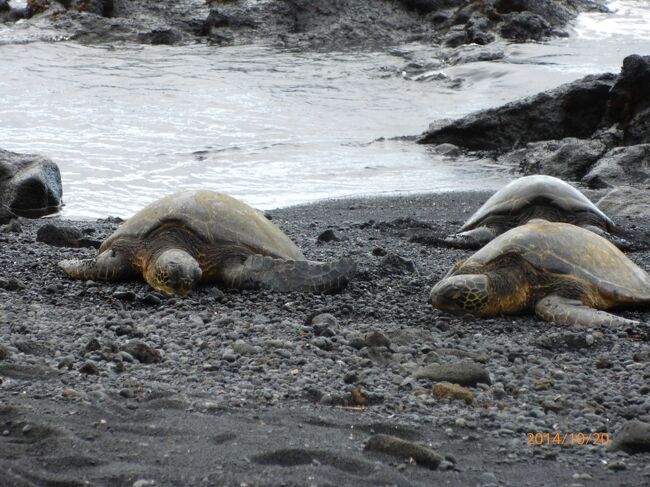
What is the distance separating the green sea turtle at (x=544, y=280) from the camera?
194 inches

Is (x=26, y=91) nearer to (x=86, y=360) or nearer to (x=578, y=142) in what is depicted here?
(x=578, y=142)

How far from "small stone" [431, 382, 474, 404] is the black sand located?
0.03 m

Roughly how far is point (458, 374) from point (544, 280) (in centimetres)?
163

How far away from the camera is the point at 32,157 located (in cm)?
989

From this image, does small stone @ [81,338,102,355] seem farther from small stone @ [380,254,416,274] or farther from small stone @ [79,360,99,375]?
small stone @ [380,254,416,274]

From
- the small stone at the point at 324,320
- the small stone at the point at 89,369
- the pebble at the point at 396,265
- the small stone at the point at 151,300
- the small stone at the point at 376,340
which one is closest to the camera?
the small stone at the point at 89,369

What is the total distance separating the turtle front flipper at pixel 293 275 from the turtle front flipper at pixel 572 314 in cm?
116

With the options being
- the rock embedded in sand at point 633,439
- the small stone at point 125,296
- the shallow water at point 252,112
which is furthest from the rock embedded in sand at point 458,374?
the shallow water at point 252,112

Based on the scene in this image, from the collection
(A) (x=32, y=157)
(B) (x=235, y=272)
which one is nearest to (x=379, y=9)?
(A) (x=32, y=157)

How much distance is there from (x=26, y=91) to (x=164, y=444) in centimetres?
1577

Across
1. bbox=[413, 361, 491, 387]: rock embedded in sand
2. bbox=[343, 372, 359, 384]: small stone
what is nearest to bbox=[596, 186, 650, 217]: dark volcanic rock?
bbox=[413, 361, 491, 387]: rock embedded in sand

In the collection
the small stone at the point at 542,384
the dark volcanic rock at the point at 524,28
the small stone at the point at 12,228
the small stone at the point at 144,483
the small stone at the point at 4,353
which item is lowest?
the small stone at the point at 12,228

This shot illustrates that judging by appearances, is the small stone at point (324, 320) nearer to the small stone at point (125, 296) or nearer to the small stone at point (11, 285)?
the small stone at point (125, 296)

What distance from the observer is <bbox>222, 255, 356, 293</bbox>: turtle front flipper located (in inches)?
209
